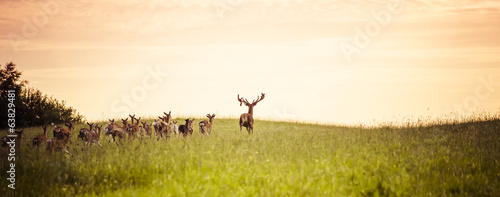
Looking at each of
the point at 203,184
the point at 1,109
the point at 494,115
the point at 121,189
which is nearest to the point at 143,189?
the point at 121,189

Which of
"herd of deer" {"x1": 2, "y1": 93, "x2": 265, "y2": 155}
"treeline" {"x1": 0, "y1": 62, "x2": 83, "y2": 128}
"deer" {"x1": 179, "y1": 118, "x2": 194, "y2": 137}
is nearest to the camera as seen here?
"herd of deer" {"x1": 2, "y1": 93, "x2": 265, "y2": 155}

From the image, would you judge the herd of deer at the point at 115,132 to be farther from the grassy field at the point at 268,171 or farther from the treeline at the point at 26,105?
the treeline at the point at 26,105

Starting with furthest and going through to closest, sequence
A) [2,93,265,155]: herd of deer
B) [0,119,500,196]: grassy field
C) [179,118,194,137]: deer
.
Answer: [179,118,194,137]: deer, [2,93,265,155]: herd of deer, [0,119,500,196]: grassy field

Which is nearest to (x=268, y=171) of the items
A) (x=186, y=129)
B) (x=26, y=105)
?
(x=186, y=129)

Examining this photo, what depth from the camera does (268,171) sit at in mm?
12250

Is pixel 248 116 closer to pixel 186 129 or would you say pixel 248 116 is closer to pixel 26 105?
pixel 186 129

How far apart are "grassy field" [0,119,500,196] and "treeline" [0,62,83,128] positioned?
29464mm

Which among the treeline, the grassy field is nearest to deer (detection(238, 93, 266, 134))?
the grassy field

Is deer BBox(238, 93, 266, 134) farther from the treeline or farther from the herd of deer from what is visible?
the treeline

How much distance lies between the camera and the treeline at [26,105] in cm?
4119

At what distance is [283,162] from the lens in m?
13.3

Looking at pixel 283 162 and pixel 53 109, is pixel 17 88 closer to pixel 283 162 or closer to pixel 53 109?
pixel 53 109

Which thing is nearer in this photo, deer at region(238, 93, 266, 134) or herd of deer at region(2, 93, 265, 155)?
→ herd of deer at region(2, 93, 265, 155)

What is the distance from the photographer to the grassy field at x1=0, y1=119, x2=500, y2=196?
10992 mm
